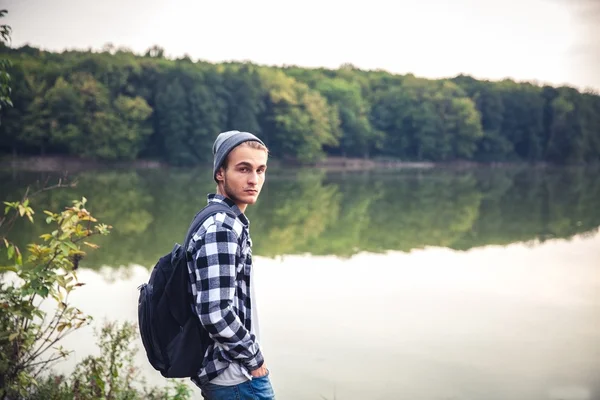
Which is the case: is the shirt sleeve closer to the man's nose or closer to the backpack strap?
the backpack strap

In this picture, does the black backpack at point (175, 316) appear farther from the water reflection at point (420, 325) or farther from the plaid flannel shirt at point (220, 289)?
the water reflection at point (420, 325)

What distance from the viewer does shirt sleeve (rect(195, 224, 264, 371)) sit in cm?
225

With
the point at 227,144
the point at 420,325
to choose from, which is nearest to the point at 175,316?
the point at 227,144

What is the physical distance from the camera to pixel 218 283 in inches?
89.1

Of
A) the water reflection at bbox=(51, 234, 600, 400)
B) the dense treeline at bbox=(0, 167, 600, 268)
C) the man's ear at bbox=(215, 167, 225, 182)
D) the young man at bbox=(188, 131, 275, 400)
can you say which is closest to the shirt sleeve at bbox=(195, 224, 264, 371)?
the young man at bbox=(188, 131, 275, 400)

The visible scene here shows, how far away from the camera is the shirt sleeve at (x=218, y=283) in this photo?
2248 millimetres

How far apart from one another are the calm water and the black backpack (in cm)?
397

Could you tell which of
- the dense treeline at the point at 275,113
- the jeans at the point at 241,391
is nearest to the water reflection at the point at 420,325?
the jeans at the point at 241,391

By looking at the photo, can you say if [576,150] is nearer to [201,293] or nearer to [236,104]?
[236,104]

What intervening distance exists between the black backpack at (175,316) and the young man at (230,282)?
0.04m

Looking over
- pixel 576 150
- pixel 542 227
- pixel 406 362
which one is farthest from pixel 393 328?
pixel 576 150

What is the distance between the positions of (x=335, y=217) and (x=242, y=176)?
20.8 m

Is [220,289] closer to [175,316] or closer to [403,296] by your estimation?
[175,316]

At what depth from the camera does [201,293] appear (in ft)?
7.45
